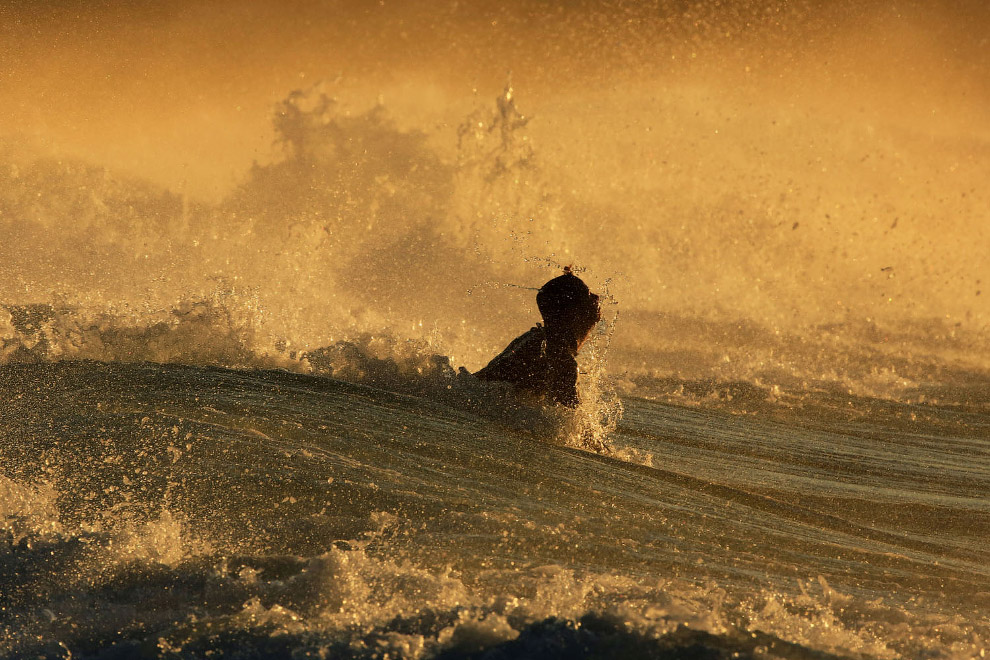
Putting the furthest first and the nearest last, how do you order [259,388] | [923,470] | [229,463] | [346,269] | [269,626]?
1. [346,269]
2. [923,470]
3. [259,388]
4. [229,463]
5. [269,626]

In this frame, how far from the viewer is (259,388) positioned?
33.8ft

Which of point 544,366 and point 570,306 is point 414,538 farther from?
point 570,306

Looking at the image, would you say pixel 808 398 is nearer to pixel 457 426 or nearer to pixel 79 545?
pixel 457 426

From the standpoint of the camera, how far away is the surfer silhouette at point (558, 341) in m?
10.6

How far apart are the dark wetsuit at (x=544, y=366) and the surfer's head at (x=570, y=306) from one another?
0.42 feet

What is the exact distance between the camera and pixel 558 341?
10680mm

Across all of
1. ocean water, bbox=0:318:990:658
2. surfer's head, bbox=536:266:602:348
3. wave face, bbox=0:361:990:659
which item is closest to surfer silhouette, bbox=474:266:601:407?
surfer's head, bbox=536:266:602:348

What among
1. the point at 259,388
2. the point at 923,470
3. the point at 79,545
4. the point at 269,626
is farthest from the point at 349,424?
the point at 923,470

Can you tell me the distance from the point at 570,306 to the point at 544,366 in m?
0.72

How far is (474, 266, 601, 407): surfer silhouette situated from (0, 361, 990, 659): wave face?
0.55 metres

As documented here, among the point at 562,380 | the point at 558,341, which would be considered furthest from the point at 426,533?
the point at 558,341

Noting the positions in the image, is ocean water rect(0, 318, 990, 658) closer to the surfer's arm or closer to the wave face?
the wave face

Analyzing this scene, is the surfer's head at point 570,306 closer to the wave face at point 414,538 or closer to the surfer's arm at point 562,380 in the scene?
the surfer's arm at point 562,380

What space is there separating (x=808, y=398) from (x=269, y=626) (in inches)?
724
